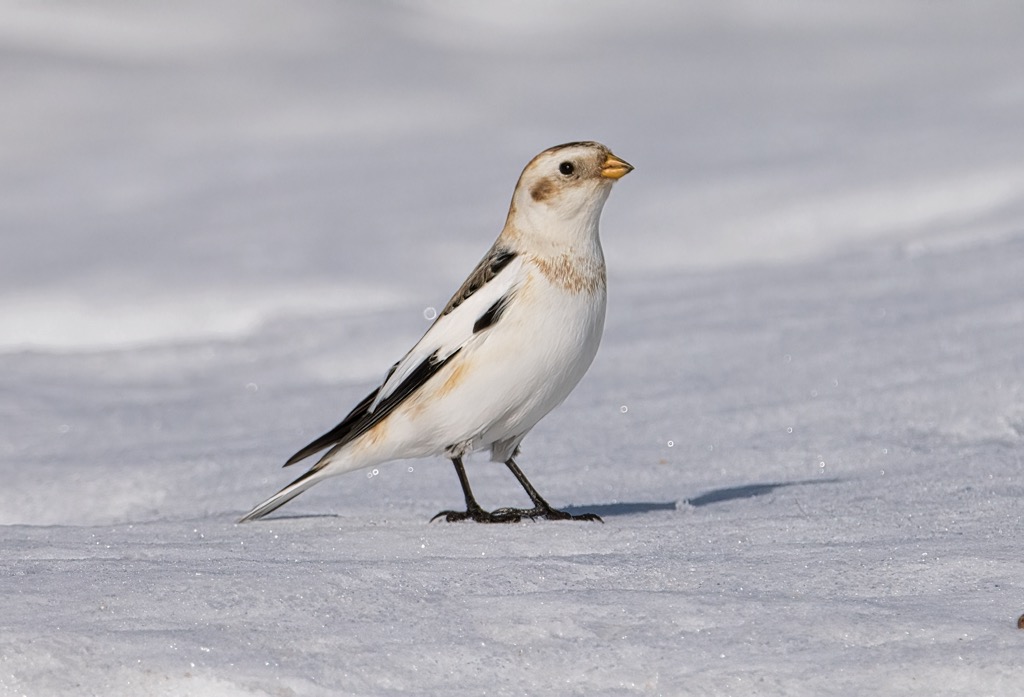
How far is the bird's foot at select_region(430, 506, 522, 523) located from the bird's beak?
1054 millimetres

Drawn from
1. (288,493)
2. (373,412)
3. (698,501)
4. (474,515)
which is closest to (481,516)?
(474,515)

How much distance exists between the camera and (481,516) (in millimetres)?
4648

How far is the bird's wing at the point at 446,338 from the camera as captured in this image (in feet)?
14.9

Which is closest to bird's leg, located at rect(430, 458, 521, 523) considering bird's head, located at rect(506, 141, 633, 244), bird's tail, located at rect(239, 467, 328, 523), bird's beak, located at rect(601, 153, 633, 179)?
bird's tail, located at rect(239, 467, 328, 523)

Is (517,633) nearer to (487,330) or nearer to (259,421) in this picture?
(487,330)

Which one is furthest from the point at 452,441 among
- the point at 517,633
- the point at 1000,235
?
the point at 1000,235

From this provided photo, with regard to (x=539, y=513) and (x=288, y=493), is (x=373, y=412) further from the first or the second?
(x=539, y=513)

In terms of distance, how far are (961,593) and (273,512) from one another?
2.46m

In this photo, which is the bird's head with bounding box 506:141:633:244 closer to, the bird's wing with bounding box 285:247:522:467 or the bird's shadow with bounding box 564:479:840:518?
the bird's wing with bounding box 285:247:522:467

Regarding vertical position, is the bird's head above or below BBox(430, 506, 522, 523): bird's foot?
above

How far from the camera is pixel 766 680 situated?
284cm

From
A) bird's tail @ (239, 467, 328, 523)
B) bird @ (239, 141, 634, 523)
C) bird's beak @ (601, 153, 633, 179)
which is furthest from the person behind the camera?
bird's tail @ (239, 467, 328, 523)

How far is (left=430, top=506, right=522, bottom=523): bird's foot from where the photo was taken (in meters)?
4.62

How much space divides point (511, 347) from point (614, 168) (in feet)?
2.10
